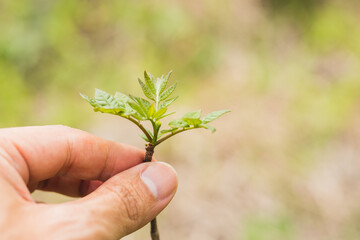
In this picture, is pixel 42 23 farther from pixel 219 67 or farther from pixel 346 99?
pixel 346 99


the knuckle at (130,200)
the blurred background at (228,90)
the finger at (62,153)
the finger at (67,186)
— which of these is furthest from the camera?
the blurred background at (228,90)

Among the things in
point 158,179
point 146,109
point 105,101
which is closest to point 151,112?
point 146,109

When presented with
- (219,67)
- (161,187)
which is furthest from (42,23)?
(161,187)

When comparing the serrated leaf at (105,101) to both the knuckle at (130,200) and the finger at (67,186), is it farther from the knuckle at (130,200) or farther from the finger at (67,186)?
the finger at (67,186)

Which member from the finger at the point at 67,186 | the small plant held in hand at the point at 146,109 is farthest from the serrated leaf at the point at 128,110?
the finger at the point at 67,186

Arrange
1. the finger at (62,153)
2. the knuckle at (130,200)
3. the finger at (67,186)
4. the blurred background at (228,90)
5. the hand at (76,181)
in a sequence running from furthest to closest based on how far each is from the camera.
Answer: the blurred background at (228,90)
the finger at (67,186)
the finger at (62,153)
the knuckle at (130,200)
the hand at (76,181)

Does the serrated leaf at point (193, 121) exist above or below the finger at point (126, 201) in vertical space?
above
